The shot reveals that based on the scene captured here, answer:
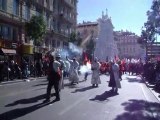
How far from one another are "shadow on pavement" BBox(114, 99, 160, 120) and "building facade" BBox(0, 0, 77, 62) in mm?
20461

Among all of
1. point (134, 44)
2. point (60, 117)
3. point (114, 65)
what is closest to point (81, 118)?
point (60, 117)

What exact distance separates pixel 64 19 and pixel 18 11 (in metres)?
19.1

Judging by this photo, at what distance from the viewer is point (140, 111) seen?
1098 cm

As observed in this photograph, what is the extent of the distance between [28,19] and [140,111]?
30355mm

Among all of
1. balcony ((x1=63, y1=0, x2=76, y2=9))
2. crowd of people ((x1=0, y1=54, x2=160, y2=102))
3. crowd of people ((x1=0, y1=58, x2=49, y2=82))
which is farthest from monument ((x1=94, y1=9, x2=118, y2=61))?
crowd of people ((x1=0, y1=58, x2=49, y2=82))

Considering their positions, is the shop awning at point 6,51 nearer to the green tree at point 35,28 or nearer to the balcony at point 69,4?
the green tree at point 35,28

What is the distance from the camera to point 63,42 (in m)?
55.7

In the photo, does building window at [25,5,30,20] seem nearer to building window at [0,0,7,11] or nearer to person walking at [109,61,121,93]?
building window at [0,0,7,11]

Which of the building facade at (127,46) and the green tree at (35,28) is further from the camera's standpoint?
the building facade at (127,46)

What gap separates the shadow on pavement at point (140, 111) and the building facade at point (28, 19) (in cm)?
2046

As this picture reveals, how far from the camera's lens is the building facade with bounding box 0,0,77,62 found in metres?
33.5

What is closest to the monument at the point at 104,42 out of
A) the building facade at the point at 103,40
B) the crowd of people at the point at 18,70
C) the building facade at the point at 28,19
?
the building facade at the point at 103,40

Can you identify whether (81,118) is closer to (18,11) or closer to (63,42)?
(18,11)

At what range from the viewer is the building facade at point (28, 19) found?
110 feet
